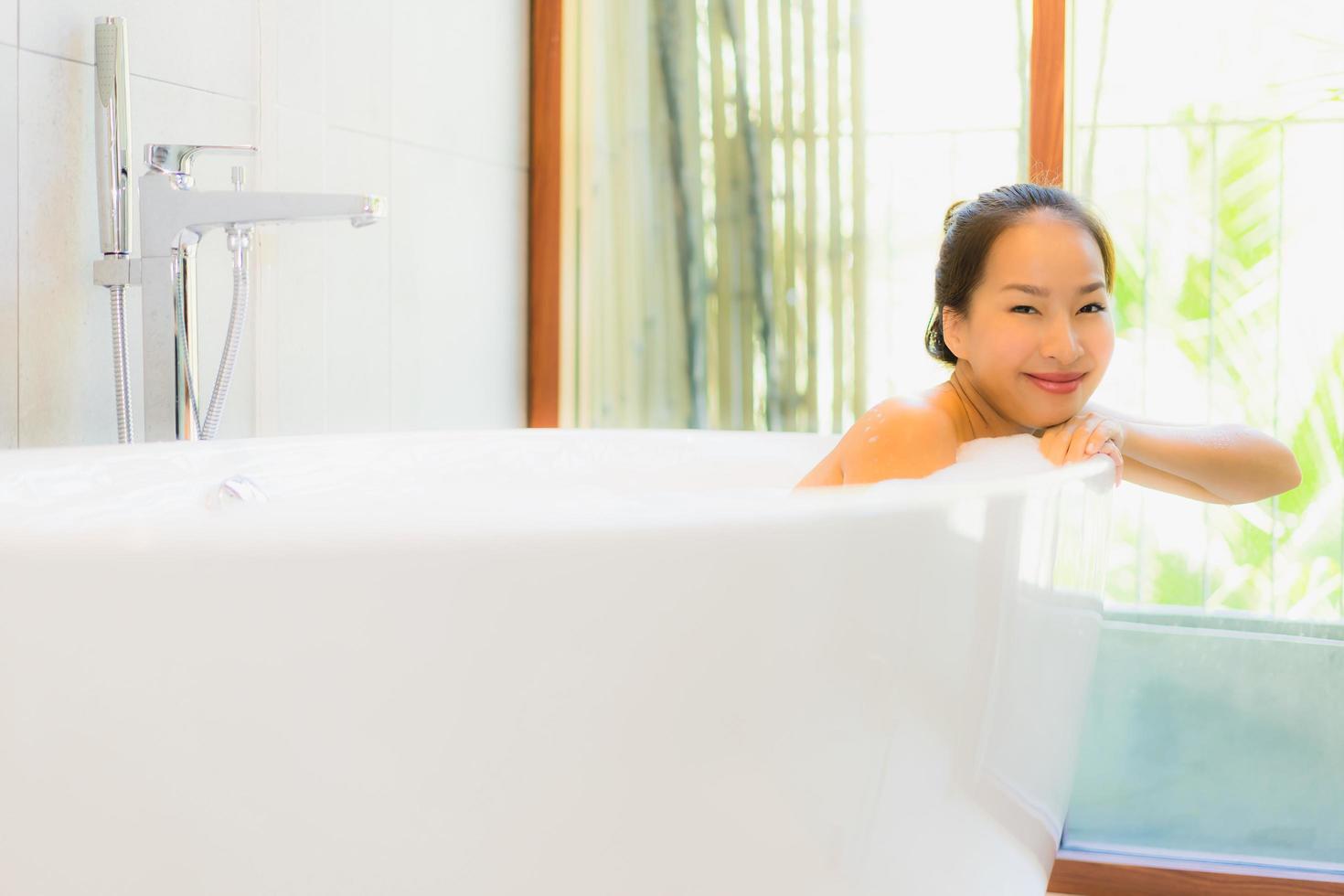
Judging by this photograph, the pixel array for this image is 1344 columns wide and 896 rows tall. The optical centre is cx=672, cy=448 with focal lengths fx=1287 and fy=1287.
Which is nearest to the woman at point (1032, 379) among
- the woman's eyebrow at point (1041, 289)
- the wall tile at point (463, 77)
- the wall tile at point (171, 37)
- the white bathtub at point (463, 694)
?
the woman's eyebrow at point (1041, 289)

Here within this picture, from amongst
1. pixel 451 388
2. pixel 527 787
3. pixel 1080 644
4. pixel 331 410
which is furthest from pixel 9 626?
pixel 451 388

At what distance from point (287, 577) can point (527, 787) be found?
0.15m

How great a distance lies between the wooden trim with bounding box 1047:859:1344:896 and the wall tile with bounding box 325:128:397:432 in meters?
1.17

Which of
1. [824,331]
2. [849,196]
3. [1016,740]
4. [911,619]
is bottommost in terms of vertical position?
[1016,740]

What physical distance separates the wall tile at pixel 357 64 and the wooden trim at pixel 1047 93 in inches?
37.5

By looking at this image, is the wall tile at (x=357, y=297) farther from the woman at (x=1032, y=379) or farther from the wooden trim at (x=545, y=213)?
the woman at (x=1032, y=379)

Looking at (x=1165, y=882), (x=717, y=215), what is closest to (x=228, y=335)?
(x=717, y=215)

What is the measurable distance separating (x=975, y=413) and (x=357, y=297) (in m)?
0.97

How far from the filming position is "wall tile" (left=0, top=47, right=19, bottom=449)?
1.23m

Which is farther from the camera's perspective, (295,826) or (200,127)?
(200,127)

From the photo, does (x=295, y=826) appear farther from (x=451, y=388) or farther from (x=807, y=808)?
(x=451, y=388)

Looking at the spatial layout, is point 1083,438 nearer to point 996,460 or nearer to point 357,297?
point 996,460

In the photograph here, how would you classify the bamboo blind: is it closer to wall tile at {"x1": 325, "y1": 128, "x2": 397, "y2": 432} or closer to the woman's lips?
wall tile at {"x1": 325, "y1": 128, "x2": 397, "y2": 432}

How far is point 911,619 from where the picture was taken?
0.74 metres
